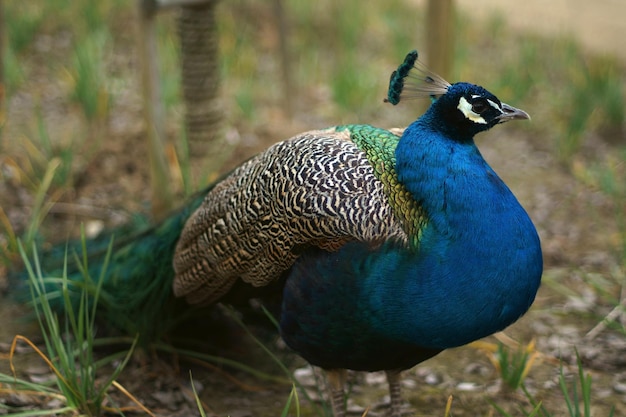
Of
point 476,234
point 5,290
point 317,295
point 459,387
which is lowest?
point 459,387

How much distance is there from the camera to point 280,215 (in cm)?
224

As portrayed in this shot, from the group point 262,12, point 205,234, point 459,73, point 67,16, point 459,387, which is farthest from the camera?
point 262,12

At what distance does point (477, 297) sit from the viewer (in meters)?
1.94

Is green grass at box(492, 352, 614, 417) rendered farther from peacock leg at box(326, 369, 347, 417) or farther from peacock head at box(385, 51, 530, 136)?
peacock head at box(385, 51, 530, 136)

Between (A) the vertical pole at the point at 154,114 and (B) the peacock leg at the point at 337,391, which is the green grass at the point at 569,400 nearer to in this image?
(B) the peacock leg at the point at 337,391

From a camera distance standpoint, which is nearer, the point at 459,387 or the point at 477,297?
the point at 477,297

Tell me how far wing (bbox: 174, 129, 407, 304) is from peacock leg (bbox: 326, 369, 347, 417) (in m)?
0.40

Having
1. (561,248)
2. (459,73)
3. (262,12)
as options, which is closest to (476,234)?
(561,248)

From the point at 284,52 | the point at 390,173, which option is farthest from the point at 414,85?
the point at 284,52

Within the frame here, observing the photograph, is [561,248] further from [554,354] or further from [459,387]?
[459,387]

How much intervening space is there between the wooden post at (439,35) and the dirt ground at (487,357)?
107 centimetres

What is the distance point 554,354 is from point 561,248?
0.91 metres

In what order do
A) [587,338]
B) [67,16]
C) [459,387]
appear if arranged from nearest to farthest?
[459,387]
[587,338]
[67,16]

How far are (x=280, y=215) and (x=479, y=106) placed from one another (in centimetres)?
66
